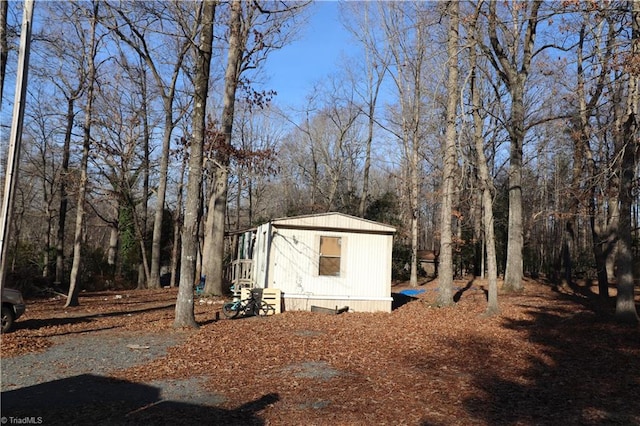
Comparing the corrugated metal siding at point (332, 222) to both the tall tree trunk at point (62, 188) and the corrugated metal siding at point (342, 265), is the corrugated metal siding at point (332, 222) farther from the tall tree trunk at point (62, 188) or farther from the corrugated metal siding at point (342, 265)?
the tall tree trunk at point (62, 188)

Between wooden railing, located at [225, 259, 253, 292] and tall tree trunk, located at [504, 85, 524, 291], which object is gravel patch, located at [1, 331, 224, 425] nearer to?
wooden railing, located at [225, 259, 253, 292]

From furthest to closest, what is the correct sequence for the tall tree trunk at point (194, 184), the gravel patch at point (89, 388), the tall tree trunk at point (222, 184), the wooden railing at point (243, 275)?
the tall tree trunk at point (222, 184), the wooden railing at point (243, 275), the tall tree trunk at point (194, 184), the gravel patch at point (89, 388)

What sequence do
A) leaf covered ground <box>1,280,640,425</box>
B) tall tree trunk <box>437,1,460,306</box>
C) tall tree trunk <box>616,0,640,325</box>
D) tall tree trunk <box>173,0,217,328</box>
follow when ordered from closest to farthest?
leaf covered ground <box>1,280,640,425</box>, tall tree trunk <box>616,0,640,325</box>, tall tree trunk <box>173,0,217,328</box>, tall tree trunk <box>437,1,460,306</box>

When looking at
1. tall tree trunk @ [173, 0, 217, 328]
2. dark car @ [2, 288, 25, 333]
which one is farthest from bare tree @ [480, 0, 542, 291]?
dark car @ [2, 288, 25, 333]

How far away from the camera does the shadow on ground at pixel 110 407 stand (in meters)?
5.20

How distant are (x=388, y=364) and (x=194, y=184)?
5.84 meters

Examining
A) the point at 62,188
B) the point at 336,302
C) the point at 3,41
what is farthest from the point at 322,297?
the point at 62,188

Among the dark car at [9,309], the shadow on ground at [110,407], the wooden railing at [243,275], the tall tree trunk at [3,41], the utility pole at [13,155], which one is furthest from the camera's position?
the wooden railing at [243,275]

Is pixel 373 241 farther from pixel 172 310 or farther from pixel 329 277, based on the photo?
pixel 172 310

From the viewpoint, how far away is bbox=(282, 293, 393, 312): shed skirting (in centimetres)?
1464

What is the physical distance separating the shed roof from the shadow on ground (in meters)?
8.55

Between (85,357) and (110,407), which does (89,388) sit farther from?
(85,357)

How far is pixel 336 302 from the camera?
14.9 meters

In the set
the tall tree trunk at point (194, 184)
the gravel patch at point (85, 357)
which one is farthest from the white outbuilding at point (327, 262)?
the gravel patch at point (85, 357)
